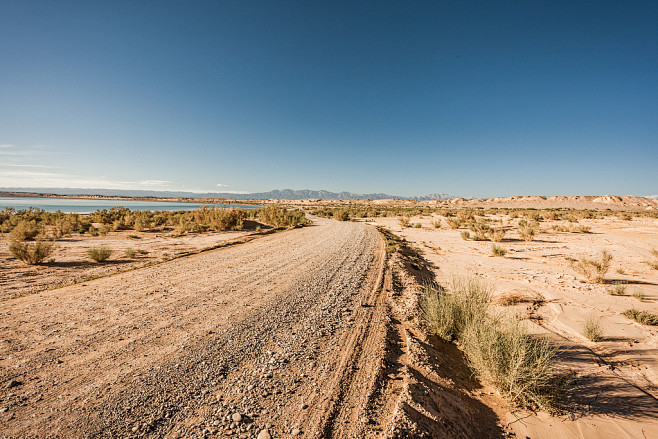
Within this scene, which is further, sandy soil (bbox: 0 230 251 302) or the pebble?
sandy soil (bbox: 0 230 251 302)

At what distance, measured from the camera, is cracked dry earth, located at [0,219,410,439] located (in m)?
2.72

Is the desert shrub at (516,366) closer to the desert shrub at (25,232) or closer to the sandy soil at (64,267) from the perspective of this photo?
the sandy soil at (64,267)

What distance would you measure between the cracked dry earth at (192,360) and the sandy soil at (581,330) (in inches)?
92.0

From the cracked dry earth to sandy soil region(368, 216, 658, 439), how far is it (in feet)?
7.67

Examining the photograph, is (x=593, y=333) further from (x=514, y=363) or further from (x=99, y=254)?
(x=99, y=254)

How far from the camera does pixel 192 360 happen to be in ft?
12.3

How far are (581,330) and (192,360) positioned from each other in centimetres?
773

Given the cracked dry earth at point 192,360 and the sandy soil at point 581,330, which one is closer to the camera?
the cracked dry earth at point 192,360

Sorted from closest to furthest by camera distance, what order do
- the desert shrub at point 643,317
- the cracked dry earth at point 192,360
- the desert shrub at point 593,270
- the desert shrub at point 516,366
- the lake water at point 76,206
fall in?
the cracked dry earth at point 192,360, the desert shrub at point 516,366, the desert shrub at point 643,317, the desert shrub at point 593,270, the lake water at point 76,206

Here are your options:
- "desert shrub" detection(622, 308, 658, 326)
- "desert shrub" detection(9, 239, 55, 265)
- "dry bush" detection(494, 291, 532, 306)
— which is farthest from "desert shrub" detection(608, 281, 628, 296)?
"desert shrub" detection(9, 239, 55, 265)

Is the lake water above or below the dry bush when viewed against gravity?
below

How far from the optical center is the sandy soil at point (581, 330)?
126 inches

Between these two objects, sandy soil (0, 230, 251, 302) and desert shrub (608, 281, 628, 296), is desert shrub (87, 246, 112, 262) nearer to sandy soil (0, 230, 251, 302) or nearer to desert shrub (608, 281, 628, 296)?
sandy soil (0, 230, 251, 302)

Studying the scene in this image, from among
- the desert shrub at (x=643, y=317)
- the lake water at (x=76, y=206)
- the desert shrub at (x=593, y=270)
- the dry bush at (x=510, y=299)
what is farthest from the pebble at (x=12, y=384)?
the lake water at (x=76, y=206)
